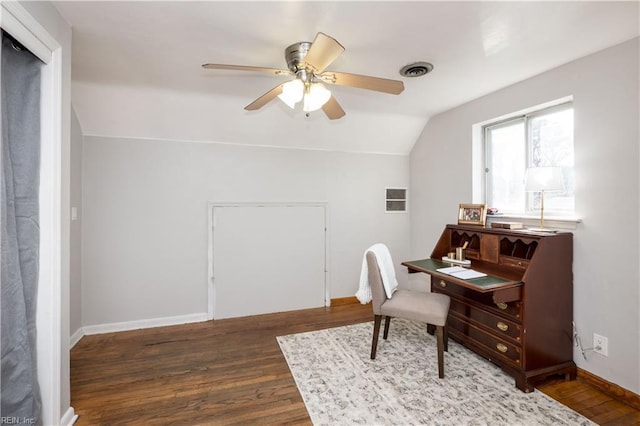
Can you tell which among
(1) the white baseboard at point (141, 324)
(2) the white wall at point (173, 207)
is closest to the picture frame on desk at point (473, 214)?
(2) the white wall at point (173, 207)

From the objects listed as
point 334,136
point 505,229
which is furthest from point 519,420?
point 334,136

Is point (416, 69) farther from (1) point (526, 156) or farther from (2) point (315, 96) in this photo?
(1) point (526, 156)

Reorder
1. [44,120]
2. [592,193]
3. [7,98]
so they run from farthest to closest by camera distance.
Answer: [592,193], [44,120], [7,98]

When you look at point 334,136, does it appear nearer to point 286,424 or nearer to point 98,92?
point 98,92

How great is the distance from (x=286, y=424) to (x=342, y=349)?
0.97 m

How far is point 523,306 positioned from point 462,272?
0.45 m

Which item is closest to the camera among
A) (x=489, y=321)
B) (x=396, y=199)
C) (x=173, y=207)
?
(x=489, y=321)

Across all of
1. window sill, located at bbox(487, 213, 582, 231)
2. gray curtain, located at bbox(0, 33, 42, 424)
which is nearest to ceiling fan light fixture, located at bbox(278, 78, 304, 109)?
gray curtain, located at bbox(0, 33, 42, 424)

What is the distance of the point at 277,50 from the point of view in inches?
80.3

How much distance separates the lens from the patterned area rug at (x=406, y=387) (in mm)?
1830

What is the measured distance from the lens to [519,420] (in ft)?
5.91

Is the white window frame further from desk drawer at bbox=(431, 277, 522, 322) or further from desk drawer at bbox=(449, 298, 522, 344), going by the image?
desk drawer at bbox=(449, 298, 522, 344)

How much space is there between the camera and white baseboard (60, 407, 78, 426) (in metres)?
1.70

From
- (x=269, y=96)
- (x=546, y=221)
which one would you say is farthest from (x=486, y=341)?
(x=269, y=96)
